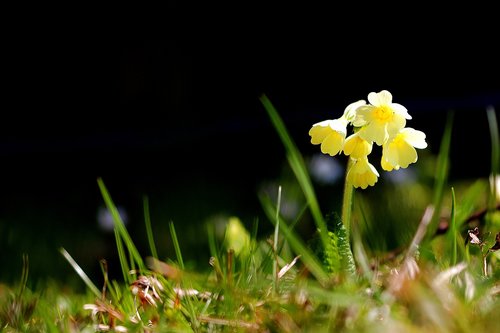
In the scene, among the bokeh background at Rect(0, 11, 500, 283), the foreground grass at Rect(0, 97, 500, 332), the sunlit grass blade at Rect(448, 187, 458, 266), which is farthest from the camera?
the bokeh background at Rect(0, 11, 500, 283)

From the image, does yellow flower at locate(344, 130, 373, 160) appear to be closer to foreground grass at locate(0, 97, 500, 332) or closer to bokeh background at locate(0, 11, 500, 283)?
foreground grass at locate(0, 97, 500, 332)

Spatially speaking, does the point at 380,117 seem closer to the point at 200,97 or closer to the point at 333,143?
the point at 333,143

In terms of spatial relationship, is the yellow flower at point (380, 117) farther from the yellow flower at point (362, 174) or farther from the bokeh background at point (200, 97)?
the bokeh background at point (200, 97)

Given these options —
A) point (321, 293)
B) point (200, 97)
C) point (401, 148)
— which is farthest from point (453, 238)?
point (200, 97)

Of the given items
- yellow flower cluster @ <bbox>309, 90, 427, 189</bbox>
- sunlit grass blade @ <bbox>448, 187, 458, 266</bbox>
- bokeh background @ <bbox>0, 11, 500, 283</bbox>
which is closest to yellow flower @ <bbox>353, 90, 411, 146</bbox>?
yellow flower cluster @ <bbox>309, 90, 427, 189</bbox>

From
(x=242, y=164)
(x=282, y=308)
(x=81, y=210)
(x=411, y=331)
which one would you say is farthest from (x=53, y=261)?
(x=411, y=331)

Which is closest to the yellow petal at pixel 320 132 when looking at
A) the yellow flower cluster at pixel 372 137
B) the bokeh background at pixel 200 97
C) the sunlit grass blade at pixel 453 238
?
the yellow flower cluster at pixel 372 137

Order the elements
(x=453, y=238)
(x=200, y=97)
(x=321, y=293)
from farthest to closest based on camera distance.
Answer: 1. (x=200, y=97)
2. (x=453, y=238)
3. (x=321, y=293)
